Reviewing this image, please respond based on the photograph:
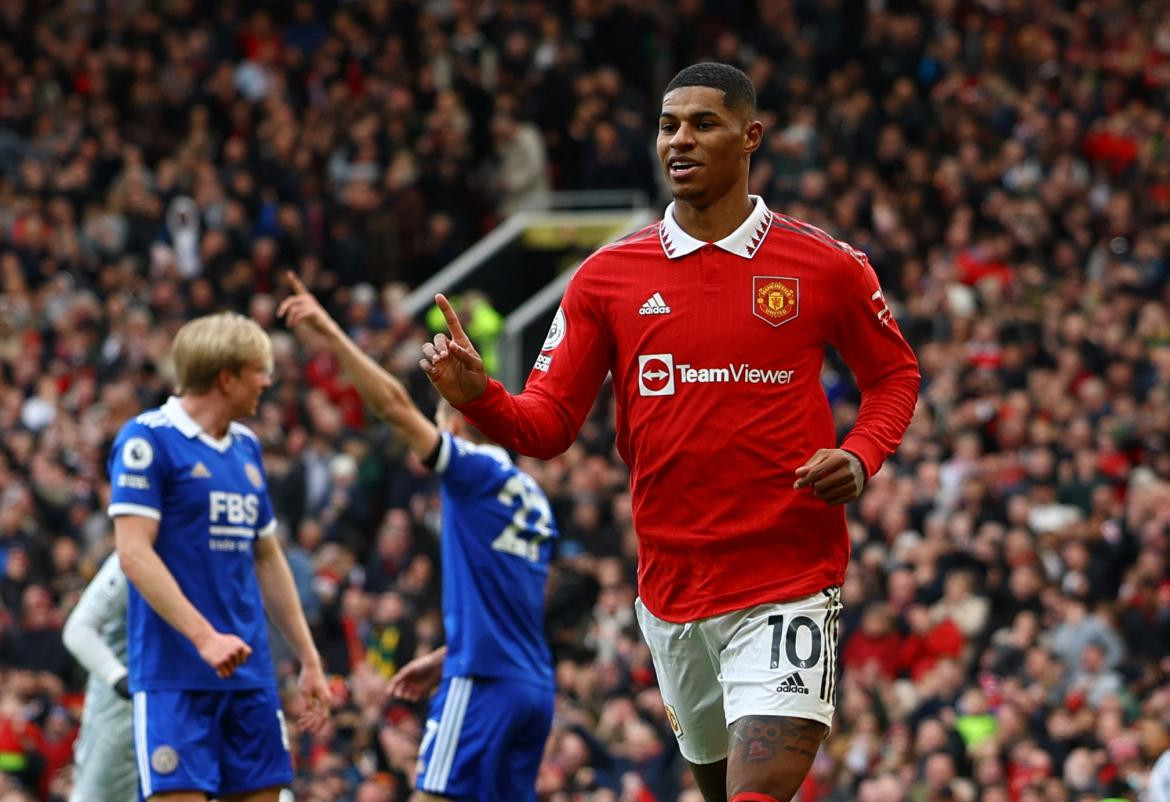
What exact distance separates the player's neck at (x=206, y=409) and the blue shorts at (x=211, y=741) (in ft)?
3.36

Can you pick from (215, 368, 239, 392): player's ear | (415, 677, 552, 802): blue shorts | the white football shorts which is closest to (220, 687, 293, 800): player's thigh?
(415, 677, 552, 802): blue shorts

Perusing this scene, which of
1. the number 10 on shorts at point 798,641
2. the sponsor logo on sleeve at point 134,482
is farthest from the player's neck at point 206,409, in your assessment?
the number 10 on shorts at point 798,641

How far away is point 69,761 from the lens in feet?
49.3

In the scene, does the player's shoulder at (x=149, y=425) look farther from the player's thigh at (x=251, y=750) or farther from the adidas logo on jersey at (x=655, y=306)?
the adidas logo on jersey at (x=655, y=306)

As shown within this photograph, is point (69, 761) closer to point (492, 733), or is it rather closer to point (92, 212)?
point (492, 733)

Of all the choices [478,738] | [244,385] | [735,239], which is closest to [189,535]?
[244,385]

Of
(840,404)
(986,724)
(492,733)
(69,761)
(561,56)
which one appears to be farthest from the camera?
(561,56)

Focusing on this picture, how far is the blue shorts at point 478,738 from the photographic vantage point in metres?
8.56

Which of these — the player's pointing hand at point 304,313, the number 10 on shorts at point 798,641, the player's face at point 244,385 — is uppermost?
A: the player's pointing hand at point 304,313

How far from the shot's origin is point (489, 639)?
28.3 ft

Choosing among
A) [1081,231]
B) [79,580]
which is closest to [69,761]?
[79,580]

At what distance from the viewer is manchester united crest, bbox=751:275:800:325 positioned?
6.56m

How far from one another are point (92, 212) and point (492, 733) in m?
15.3

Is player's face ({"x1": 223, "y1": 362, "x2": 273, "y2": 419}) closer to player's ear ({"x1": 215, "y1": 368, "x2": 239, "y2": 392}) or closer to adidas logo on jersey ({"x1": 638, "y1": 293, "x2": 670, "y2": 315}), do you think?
player's ear ({"x1": 215, "y1": 368, "x2": 239, "y2": 392})
